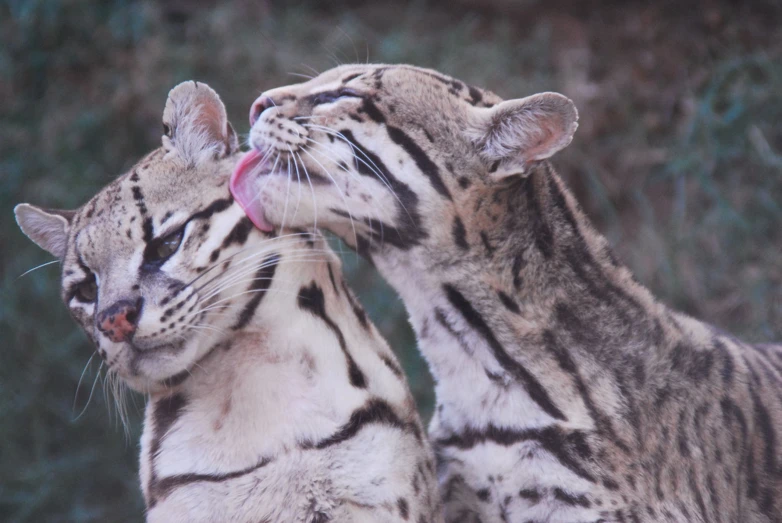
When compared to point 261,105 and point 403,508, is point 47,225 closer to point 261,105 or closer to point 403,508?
point 261,105

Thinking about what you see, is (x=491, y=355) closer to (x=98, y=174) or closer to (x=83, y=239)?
(x=83, y=239)

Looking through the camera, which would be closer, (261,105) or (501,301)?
(501,301)

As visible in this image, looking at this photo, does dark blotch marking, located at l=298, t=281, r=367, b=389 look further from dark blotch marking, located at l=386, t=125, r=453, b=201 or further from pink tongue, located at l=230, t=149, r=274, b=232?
dark blotch marking, located at l=386, t=125, r=453, b=201

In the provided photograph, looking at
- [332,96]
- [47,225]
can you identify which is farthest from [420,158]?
[47,225]

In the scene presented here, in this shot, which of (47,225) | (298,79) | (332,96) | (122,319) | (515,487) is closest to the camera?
(122,319)

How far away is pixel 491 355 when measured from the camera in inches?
136

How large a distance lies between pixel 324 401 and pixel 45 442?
420 cm

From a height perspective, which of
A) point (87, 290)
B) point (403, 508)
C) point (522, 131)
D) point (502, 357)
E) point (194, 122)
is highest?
point (522, 131)

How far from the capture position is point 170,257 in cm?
319

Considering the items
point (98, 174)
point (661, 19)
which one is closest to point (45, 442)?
point (98, 174)

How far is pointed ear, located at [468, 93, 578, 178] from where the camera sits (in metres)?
3.28

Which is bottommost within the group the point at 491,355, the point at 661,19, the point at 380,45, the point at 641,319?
the point at 491,355

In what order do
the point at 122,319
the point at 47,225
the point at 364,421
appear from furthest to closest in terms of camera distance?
the point at 47,225, the point at 364,421, the point at 122,319

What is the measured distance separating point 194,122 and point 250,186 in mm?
336
